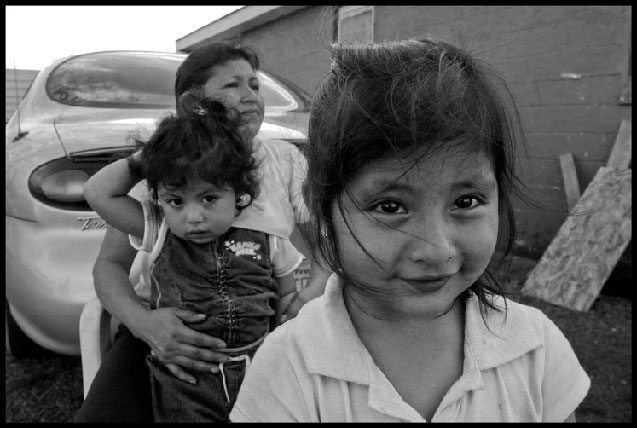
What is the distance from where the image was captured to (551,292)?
4.16 meters

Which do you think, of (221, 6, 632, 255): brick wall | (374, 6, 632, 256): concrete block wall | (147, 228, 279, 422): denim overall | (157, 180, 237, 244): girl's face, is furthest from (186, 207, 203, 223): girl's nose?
(374, 6, 632, 256): concrete block wall

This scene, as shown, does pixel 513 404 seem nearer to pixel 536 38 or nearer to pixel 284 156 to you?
pixel 284 156

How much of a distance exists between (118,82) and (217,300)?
1.97 meters

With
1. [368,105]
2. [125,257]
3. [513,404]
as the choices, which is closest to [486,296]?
[513,404]

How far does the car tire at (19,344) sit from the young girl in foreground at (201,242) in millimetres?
1786

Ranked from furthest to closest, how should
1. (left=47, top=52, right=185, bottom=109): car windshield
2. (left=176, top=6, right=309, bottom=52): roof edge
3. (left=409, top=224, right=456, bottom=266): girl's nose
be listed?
1. (left=176, top=6, right=309, bottom=52): roof edge
2. (left=47, top=52, right=185, bottom=109): car windshield
3. (left=409, top=224, right=456, bottom=266): girl's nose

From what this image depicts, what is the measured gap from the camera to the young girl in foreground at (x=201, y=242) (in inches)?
61.2

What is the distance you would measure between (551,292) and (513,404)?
3411 millimetres

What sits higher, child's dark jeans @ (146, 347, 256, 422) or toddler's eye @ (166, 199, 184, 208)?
toddler's eye @ (166, 199, 184, 208)

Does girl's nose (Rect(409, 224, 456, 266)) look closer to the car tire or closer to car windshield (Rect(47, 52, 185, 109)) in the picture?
car windshield (Rect(47, 52, 185, 109))

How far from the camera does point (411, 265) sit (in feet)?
3.01

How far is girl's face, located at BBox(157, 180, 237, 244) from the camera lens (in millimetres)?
1601

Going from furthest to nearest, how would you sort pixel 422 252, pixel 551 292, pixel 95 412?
pixel 551 292, pixel 95 412, pixel 422 252

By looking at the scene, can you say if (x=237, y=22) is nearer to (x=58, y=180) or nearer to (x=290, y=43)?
(x=290, y=43)
